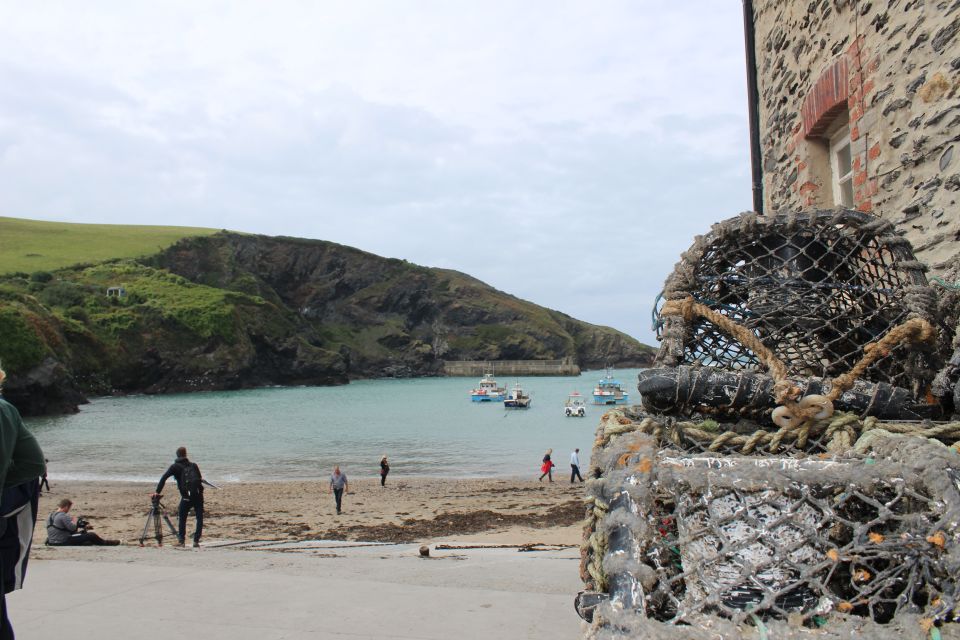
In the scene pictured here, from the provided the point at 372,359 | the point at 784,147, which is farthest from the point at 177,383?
the point at 784,147

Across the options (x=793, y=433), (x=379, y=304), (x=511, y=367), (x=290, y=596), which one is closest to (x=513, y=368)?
(x=511, y=367)

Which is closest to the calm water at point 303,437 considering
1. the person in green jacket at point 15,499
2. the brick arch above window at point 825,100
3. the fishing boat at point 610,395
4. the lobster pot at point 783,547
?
the fishing boat at point 610,395

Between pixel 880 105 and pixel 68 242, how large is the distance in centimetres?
11178

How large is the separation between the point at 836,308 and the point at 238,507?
16.3 m

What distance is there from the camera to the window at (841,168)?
20.5ft

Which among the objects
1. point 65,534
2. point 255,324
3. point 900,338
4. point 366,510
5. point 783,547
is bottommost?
point 366,510

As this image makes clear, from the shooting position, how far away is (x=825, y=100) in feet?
19.5

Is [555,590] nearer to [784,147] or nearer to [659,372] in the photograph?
[659,372]

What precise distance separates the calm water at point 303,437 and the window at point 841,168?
1964 centimetres

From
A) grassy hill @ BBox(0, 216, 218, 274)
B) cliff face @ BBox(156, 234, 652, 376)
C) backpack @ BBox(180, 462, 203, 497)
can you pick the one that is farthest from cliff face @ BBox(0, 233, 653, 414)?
backpack @ BBox(180, 462, 203, 497)

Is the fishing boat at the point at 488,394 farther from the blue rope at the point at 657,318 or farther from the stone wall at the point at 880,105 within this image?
the blue rope at the point at 657,318

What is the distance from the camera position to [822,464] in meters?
1.99

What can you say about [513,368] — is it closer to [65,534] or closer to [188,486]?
[188,486]

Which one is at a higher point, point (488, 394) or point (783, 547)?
point (783, 547)
